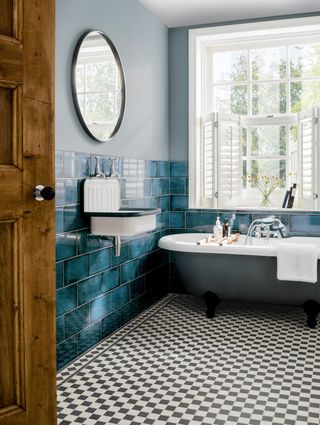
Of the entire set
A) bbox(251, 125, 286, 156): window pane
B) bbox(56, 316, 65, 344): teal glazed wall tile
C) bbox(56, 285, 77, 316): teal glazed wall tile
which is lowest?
bbox(56, 316, 65, 344): teal glazed wall tile

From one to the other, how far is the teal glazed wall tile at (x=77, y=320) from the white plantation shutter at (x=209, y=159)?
2.05 m

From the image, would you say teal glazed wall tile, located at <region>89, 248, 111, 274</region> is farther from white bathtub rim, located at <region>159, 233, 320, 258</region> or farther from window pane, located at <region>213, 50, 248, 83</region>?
window pane, located at <region>213, 50, 248, 83</region>

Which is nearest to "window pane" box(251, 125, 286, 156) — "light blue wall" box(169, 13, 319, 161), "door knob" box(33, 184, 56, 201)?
"light blue wall" box(169, 13, 319, 161)

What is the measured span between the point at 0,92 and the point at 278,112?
3783 millimetres

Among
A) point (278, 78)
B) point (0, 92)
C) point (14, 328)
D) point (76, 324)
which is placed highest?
point (278, 78)

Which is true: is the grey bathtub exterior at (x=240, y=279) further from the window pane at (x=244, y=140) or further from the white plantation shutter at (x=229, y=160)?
the window pane at (x=244, y=140)

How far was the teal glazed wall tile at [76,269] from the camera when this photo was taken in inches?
132

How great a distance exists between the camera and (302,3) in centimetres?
457

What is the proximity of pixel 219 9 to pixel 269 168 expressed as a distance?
5.30ft

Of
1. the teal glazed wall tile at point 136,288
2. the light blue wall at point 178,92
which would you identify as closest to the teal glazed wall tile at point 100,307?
the teal glazed wall tile at point 136,288

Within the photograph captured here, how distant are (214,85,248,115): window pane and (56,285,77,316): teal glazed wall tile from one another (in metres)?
2.80

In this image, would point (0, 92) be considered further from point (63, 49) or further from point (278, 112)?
point (278, 112)

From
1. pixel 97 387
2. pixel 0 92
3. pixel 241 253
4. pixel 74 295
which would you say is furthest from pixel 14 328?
pixel 241 253

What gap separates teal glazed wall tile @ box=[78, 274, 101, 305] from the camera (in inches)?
140
